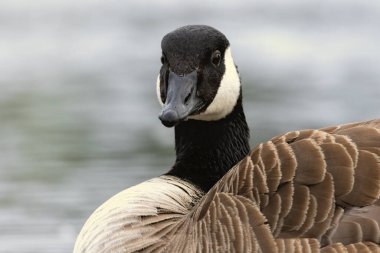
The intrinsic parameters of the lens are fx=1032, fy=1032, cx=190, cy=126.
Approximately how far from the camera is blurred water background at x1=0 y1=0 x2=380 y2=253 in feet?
30.6

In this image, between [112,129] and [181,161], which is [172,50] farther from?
[112,129]

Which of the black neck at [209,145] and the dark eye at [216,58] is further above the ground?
the dark eye at [216,58]

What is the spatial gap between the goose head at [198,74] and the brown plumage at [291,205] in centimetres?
53

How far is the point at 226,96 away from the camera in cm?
557

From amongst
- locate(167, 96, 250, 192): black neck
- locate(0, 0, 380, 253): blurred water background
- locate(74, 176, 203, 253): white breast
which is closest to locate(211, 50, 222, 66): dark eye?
locate(167, 96, 250, 192): black neck

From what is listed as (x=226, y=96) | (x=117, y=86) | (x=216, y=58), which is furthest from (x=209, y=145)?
(x=117, y=86)

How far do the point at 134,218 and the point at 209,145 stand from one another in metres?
0.86

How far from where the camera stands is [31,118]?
493 inches

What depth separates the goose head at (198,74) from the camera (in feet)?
17.4

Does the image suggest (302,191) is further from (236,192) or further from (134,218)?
(134,218)

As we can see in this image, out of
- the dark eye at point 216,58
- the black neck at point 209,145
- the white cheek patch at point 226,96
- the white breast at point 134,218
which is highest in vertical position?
the dark eye at point 216,58

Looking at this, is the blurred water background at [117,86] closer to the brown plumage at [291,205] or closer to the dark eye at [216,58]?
the dark eye at [216,58]

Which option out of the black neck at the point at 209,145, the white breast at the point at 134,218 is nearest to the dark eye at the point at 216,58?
the black neck at the point at 209,145

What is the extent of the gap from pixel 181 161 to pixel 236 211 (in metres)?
1.00
